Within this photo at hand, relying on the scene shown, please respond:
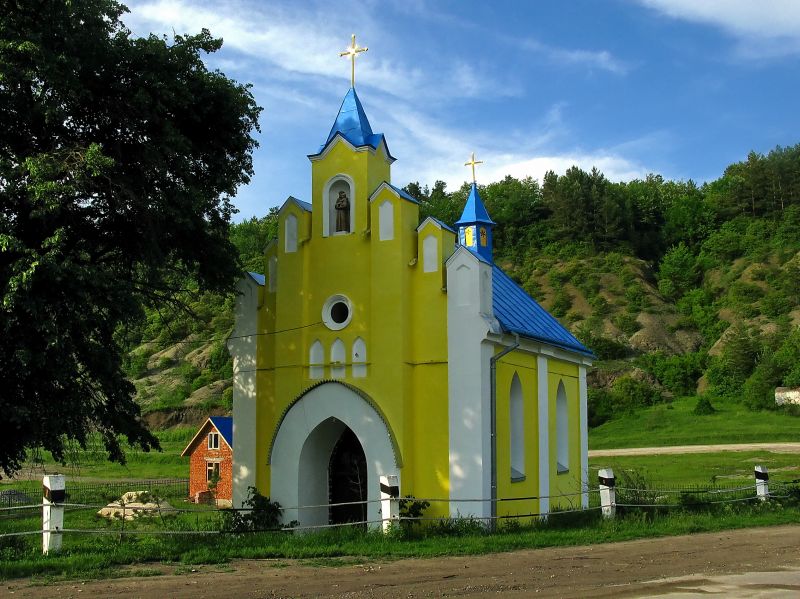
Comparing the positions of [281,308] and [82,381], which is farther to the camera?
[281,308]

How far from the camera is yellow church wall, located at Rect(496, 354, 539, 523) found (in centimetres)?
1750

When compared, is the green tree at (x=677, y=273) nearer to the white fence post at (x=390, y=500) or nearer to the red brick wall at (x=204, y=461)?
the red brick wall at (x=204, y=461)

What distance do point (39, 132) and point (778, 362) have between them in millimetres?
50601

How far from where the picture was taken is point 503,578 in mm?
10258

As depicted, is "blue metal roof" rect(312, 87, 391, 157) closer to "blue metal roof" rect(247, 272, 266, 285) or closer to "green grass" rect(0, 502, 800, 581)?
"blue metal roof" rect(247, 272, 266, 285)

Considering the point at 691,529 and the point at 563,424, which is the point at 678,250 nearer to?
the point at 563,424

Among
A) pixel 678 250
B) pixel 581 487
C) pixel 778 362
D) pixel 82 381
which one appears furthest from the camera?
pixel 678 250

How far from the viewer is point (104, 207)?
1609 centimetres

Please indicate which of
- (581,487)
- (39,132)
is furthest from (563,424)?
(39,132)

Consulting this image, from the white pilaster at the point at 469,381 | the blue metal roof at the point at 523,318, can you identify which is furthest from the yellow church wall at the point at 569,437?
the white pilaster at the point at 469,381

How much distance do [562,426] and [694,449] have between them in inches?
898

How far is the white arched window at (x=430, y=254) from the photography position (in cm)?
1712

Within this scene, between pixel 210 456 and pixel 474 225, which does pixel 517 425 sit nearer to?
pixel 474 225

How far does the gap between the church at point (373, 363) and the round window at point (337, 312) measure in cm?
3
